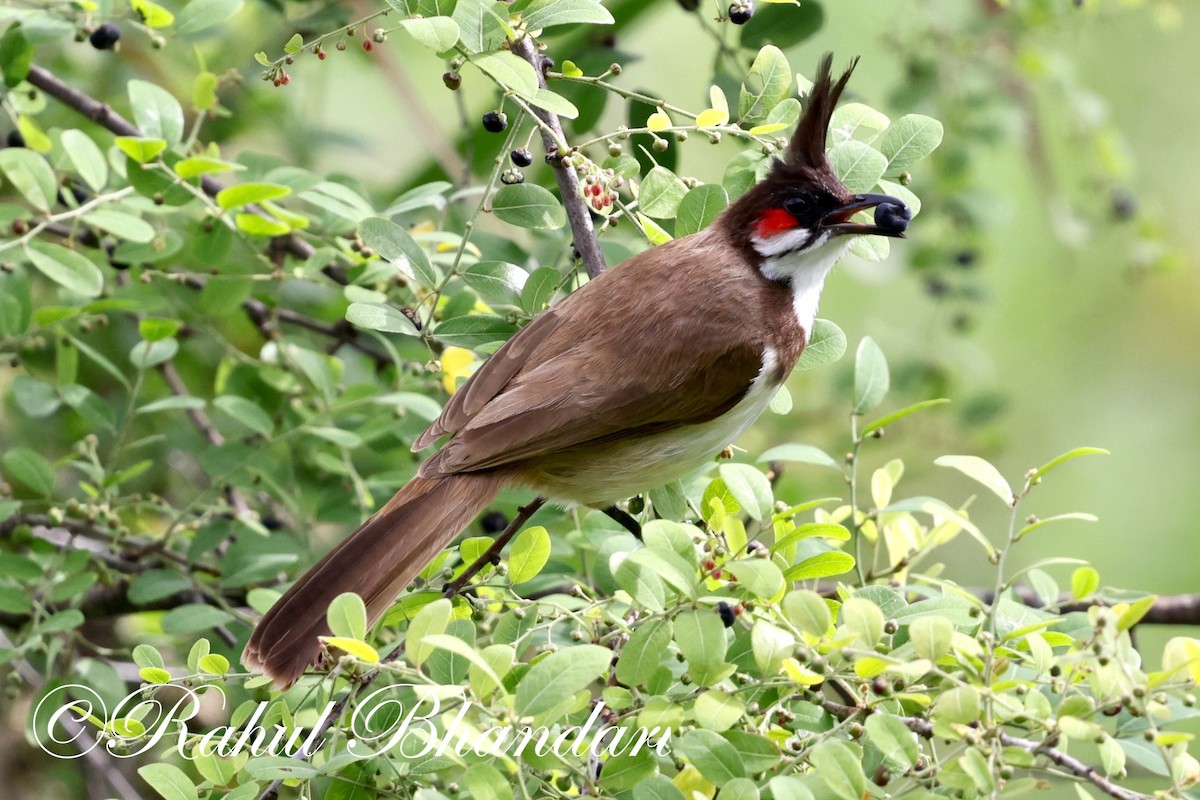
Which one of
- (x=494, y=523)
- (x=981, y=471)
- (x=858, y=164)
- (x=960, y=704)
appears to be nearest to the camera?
(x=960, y=704)

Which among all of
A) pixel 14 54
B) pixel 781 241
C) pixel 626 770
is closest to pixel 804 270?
pixel 781 241

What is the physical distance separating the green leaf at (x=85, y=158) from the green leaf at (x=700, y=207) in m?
1.08

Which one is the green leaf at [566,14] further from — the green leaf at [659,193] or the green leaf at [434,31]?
the green leaf at [659,193]

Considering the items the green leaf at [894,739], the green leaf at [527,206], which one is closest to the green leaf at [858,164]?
the green leaf at [527,206]

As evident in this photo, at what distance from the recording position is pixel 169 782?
1601mm

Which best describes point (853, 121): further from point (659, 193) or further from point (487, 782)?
point (487, 782)

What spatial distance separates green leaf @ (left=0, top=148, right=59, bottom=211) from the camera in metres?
2.30

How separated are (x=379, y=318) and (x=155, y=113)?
74 cm

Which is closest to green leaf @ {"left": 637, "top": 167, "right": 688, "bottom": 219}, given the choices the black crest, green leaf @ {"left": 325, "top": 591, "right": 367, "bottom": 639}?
the black crest

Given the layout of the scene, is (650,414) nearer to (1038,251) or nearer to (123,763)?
(123,763)

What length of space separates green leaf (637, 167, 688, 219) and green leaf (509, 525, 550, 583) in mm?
616

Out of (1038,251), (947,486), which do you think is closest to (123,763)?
(947,486)

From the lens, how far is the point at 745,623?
1622 mm

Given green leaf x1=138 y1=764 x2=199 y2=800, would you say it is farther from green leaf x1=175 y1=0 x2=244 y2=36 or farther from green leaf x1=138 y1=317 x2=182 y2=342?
→ green leaf x1=175 y1=0 x2=244 y2=36
